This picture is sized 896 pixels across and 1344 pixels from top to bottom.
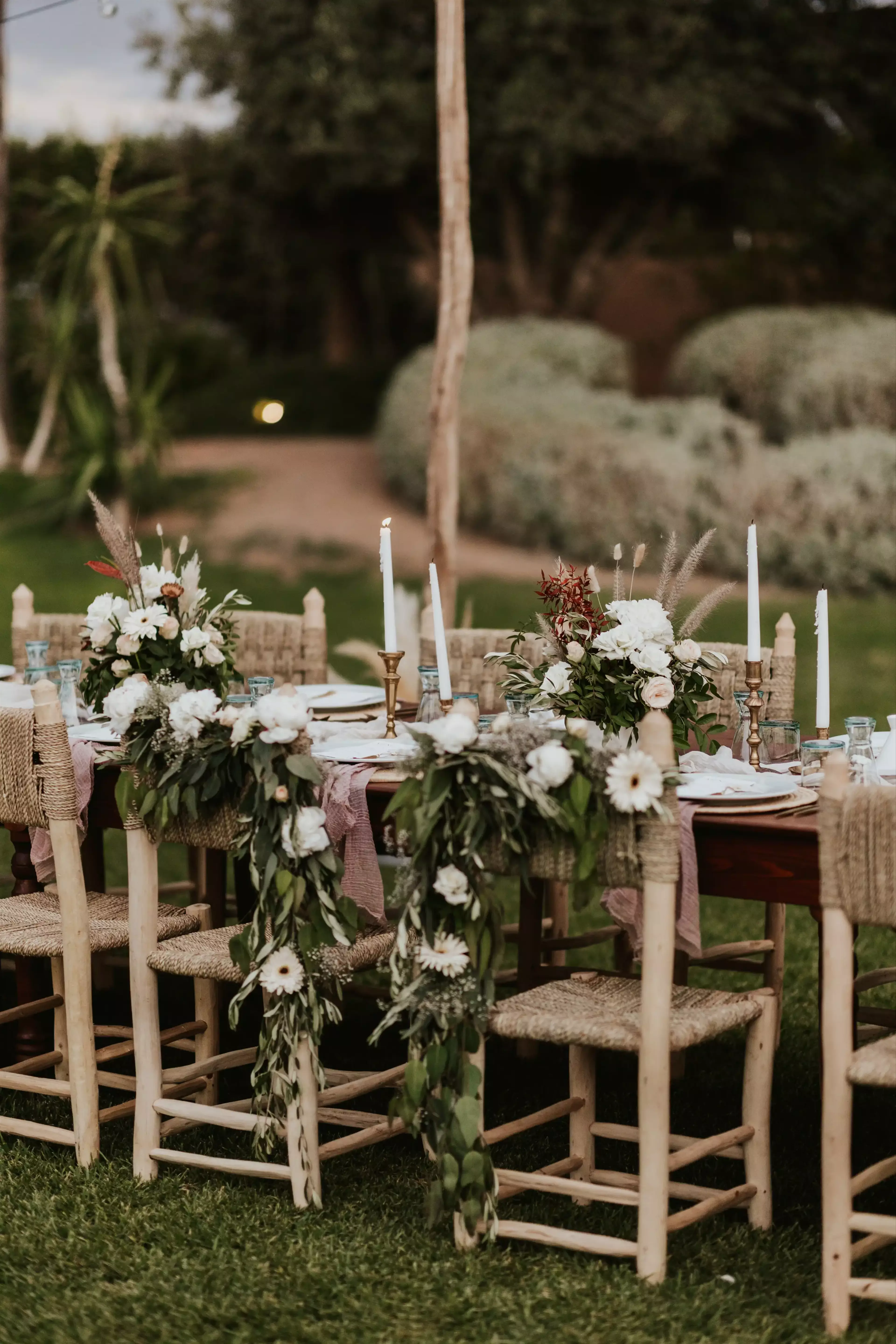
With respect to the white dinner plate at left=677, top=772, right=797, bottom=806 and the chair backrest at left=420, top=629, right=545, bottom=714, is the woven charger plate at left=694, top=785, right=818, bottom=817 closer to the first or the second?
the white dinner plate at left=677, top=772, right=797, bottom=806

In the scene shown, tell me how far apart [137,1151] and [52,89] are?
1724cm

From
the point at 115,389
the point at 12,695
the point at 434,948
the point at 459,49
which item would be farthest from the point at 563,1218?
the point at 115,389

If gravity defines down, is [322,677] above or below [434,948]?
above

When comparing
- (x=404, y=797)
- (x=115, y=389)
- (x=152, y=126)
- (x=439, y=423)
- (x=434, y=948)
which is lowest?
(x=434, y=948)

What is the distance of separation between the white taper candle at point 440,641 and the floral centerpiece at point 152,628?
0.39 meters

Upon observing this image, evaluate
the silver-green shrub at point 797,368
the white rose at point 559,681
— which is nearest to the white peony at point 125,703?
the white rose at point 559,681

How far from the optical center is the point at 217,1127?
3.55 meters

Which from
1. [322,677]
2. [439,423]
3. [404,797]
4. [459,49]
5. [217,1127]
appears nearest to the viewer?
[404,797]

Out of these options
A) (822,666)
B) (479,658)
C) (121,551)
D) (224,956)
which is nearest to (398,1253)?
(224,956)

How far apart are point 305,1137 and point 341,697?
50.3 inches

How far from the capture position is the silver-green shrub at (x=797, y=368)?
12.1 m

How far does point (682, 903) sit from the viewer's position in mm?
2848

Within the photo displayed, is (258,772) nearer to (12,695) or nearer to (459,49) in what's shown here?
(12,695)

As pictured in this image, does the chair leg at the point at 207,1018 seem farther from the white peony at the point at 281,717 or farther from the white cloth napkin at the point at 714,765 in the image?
the white cloth napkin at the point at 714,765
